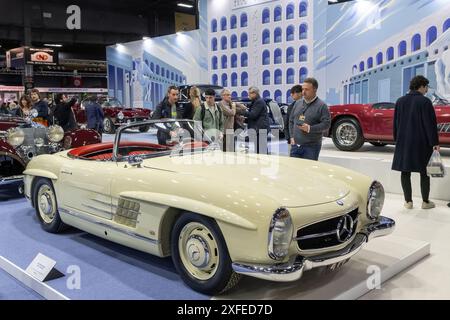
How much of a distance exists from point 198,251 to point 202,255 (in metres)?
0.04

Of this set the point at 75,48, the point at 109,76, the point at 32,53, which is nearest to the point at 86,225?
the point at 32,53

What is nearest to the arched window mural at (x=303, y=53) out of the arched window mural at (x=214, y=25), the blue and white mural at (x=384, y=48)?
the blue and white mural at (x=384, y=48)

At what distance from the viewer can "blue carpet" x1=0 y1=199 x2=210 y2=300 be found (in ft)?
9.98

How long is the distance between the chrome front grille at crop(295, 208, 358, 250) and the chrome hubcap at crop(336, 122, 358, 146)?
5.52 meters

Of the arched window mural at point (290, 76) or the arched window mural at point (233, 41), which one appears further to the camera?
the arched window mural at point (233, 41)

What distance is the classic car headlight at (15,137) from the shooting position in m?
5.94

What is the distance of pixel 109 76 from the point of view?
1938 cm

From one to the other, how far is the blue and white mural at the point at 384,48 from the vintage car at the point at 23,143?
21.8 feet

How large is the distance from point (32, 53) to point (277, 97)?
31.9 feet

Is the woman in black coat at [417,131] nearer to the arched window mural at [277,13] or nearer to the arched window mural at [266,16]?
the arched window mural at [277,13]

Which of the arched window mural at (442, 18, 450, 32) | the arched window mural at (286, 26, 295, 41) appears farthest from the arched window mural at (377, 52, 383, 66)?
the arched window mural at (286, 26, 295, 41)

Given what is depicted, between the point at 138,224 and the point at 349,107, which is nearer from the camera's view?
the point at 138,224

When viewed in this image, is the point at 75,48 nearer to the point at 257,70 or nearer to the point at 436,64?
the point at 257,70

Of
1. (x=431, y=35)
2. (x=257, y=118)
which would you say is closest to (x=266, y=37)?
(x=431, y=35)
